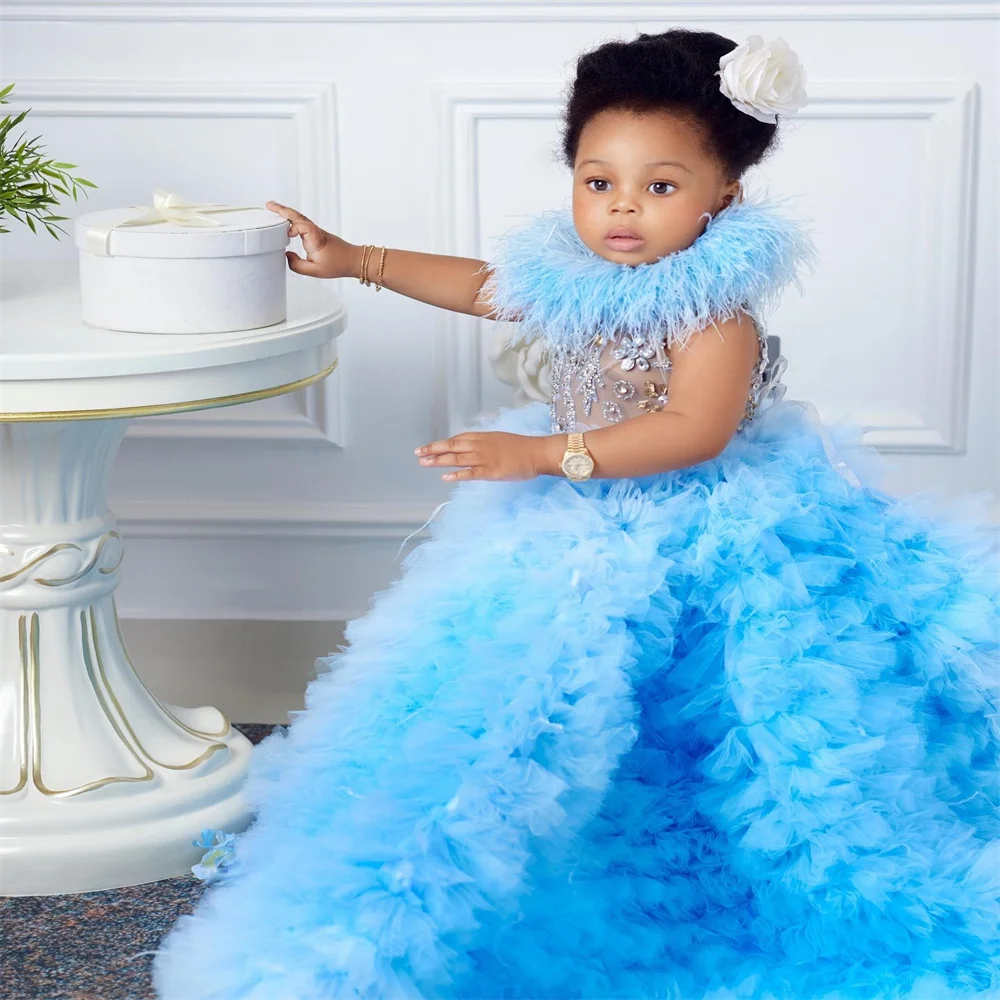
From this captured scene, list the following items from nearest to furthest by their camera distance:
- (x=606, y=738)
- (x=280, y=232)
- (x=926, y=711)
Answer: (x=606, y=738)
(x=926, y=711)
(x=280, y=232)

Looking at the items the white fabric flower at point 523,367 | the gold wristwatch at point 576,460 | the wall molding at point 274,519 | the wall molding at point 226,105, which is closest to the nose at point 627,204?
the gold wristwatch at point 576,460

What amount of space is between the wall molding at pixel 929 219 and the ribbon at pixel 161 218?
614 millimetres

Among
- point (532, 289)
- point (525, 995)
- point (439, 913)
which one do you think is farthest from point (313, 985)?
point (532, 289)

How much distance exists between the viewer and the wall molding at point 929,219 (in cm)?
197

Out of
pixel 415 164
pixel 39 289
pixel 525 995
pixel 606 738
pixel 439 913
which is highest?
pixel 415 164

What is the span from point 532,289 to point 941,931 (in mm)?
714

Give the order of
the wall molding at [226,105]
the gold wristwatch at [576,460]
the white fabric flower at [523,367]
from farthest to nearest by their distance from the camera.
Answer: the wall molding at [226,105], the white fabric flower at [523,367], the gold wristwatch at [576,460]

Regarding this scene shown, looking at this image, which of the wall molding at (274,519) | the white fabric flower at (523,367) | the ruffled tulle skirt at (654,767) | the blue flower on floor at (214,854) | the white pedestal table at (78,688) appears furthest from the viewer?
the wall molding at (274,519)

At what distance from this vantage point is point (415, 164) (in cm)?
204

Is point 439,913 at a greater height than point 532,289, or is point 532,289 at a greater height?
point 532,289

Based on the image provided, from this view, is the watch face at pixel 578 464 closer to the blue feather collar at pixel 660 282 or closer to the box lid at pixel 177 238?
the blue feather collar at pixel 660 282

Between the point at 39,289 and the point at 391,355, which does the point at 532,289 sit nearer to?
the point at 39,289

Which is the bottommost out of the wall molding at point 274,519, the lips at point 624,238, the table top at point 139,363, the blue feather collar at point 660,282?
the wall molding at point 274,519

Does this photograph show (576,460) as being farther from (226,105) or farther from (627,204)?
(226,105)
